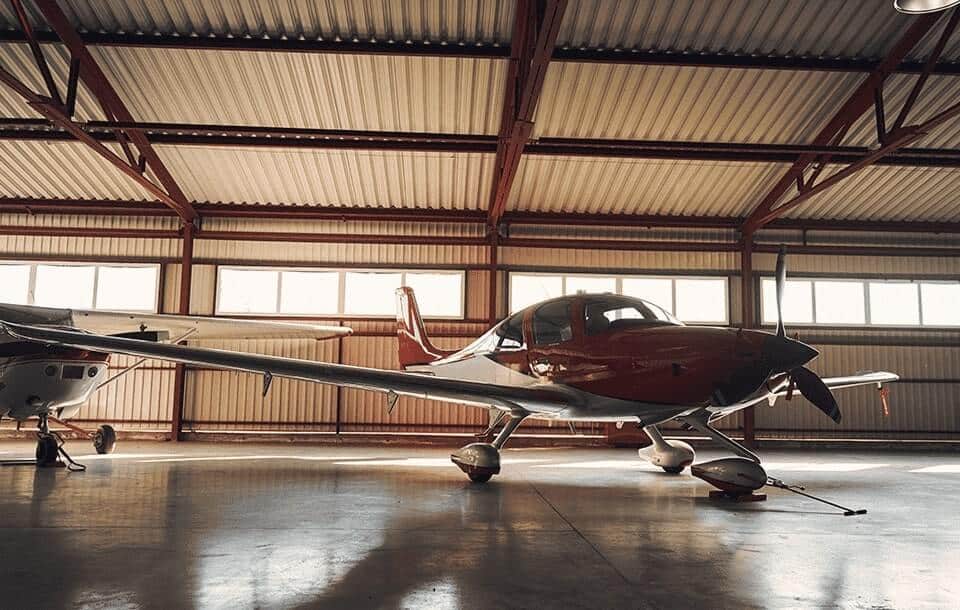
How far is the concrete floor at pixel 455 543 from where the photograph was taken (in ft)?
9.27

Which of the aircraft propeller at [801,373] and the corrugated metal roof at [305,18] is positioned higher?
the corrugated metal roof at [305,18]

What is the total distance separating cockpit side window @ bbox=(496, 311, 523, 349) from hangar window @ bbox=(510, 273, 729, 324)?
21.9 feet

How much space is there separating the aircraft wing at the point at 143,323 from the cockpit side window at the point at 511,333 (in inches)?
139

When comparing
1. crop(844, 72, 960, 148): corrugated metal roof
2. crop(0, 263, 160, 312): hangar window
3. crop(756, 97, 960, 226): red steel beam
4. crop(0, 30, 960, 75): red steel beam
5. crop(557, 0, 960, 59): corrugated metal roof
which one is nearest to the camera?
crop(557, 0, 960, 59): corrugated metal roof

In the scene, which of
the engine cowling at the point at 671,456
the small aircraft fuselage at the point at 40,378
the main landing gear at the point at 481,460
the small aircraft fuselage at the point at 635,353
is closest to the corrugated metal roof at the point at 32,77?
the small aircraft fuselage at the point at 40,378

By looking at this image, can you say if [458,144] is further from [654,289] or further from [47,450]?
[47,450]

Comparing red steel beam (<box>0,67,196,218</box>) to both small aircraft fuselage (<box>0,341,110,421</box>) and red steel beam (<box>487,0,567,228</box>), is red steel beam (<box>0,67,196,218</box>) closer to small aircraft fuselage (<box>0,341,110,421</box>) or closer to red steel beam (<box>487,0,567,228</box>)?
small aircraft fuselage (<box>0,341,110,421</box>)

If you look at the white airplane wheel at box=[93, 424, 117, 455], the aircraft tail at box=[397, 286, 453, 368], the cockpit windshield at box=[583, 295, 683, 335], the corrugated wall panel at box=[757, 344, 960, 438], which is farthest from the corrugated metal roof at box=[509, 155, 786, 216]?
the white airplane wheel at box=[93, 424, 117, 455]

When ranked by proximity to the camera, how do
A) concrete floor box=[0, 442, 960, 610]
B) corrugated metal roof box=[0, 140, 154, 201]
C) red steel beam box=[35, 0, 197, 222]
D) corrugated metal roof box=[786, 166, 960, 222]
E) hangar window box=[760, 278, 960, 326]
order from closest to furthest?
concrete floor box=[0, 442, 960, 610], red steel beam box=[35, 0, 197, 222], corrugated metal roof box=[0, 140, 154, 201], corrugated metal roof box=[786, 166, 960, 222], hangar window box=[760, 278, 960, 326]

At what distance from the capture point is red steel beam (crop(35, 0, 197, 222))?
370 inches

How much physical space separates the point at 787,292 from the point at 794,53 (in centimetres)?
612

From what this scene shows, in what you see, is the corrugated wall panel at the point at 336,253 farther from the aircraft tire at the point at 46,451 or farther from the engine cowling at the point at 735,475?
the engine cowling at the point at 735,475

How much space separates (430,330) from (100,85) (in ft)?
25.0

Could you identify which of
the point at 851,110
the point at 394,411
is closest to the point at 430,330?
the point at 394,411
